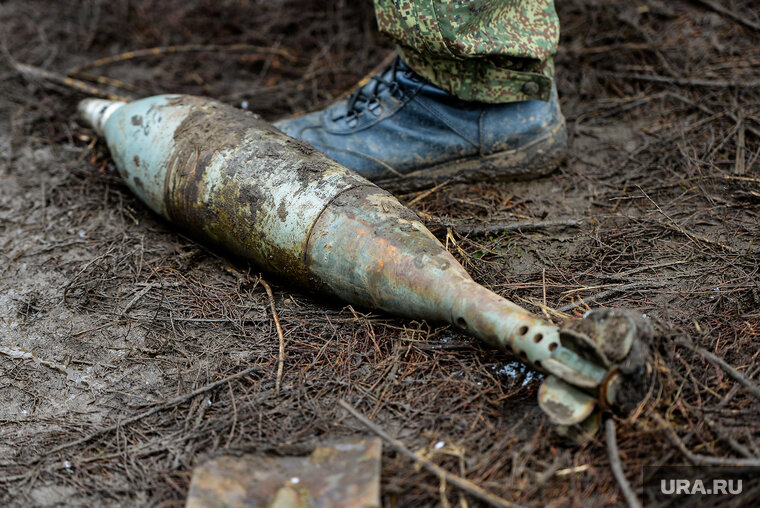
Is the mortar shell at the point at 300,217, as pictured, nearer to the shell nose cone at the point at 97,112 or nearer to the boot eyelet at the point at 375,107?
the shell nose cone at the point at 97,112

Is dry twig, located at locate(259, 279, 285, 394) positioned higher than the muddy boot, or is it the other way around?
the muddy boot

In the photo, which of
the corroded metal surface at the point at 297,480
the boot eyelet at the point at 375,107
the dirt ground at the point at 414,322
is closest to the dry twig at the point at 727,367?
the dirt ground at the point at 414,322

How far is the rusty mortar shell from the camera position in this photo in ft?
5.57

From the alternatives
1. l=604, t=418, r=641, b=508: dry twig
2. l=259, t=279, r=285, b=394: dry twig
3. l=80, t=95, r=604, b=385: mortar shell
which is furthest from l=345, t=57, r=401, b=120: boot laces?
l=604, t=418, r=641, b=508: dry twig

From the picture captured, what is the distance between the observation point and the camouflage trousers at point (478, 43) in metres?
2.24

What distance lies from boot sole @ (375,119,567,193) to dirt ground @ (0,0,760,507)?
7 centimetres

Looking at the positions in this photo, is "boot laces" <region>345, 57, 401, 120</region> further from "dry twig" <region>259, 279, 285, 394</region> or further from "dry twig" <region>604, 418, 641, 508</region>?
"dry twig" <region>604, 418, 641, 508</region>

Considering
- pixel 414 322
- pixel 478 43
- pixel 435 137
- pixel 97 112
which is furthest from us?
pixel 97 112

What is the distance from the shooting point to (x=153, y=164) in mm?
2395

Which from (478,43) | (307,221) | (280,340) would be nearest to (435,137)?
(478,43)

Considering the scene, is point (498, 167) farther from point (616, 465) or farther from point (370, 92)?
point (616, 465)

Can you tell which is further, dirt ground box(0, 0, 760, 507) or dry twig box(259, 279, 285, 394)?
dry twig box(259, 279, 285, 394)

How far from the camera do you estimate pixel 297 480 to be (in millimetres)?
1507

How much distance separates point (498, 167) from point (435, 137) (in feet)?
0.98
